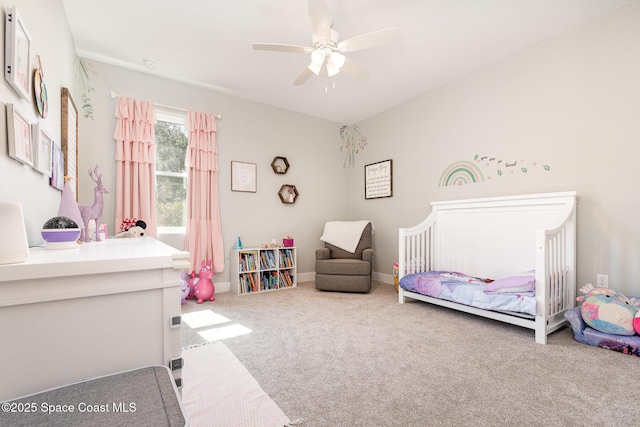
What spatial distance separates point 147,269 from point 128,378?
0.91 ft

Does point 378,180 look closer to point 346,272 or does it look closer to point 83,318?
point 346,272

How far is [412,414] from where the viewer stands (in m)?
1.31

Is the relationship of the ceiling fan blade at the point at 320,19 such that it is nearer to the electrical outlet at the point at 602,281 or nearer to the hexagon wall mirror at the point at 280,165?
the hexagon wall mirror at the point at 280,165

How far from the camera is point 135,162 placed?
3070mm

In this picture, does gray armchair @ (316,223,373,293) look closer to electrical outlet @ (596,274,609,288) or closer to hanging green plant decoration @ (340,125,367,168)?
hanging green plant decoration @ (340,125,367,168)

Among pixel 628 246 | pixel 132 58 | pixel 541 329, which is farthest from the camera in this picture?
pixel 132 58

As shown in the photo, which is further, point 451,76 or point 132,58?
point 451,76

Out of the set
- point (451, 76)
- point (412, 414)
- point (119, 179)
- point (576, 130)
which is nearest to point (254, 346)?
point (412, 414)

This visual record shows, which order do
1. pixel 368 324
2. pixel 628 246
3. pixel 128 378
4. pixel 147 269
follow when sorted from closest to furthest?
1. pixel 128 378
2. pixel 147 269
3. pixel 628 246
4. pixel 368 324

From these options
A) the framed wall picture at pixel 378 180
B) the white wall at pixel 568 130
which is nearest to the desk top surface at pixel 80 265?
the white wall at pixel 568 130

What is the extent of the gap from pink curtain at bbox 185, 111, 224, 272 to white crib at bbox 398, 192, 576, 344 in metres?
2.18

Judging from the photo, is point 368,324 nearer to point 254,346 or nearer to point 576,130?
point 254,346

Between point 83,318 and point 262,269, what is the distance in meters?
2.96

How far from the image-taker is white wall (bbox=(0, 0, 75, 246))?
3.67 feet
